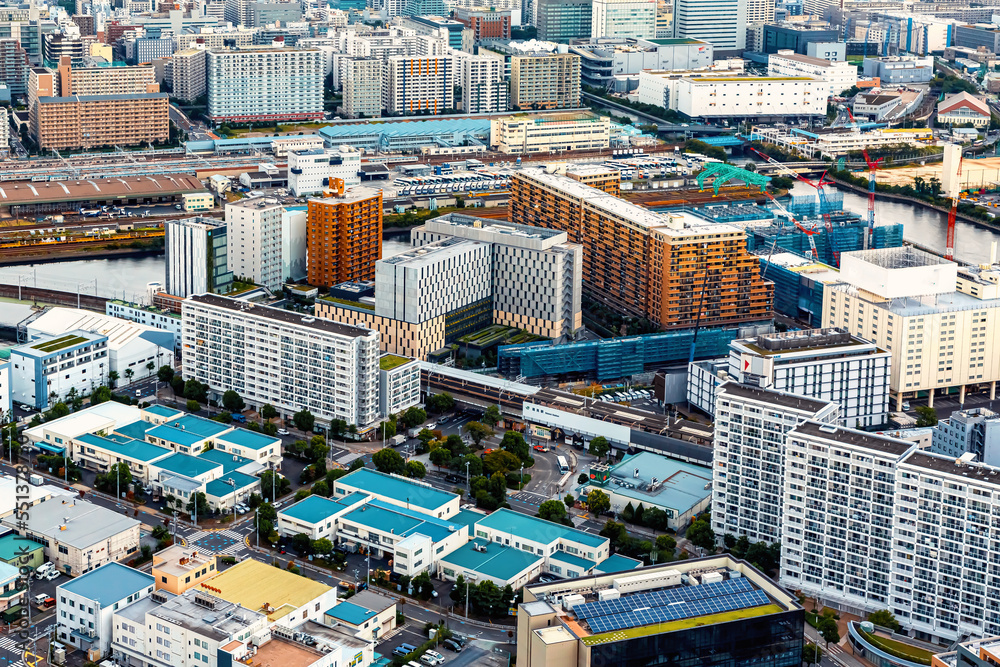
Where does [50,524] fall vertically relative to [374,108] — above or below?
below

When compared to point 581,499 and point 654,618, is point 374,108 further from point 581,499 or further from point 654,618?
point 654,618

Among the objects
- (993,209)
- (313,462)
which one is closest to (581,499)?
(313,462)

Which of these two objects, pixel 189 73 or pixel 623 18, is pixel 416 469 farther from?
pixel 623 18

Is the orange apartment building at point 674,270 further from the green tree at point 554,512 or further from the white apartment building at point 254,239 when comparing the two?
the green tree at point 554,512

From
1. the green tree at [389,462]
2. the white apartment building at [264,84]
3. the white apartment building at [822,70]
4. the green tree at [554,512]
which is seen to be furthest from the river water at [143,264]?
the white apartment building at [264,84]

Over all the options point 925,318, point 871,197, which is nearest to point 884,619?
point 925,318
